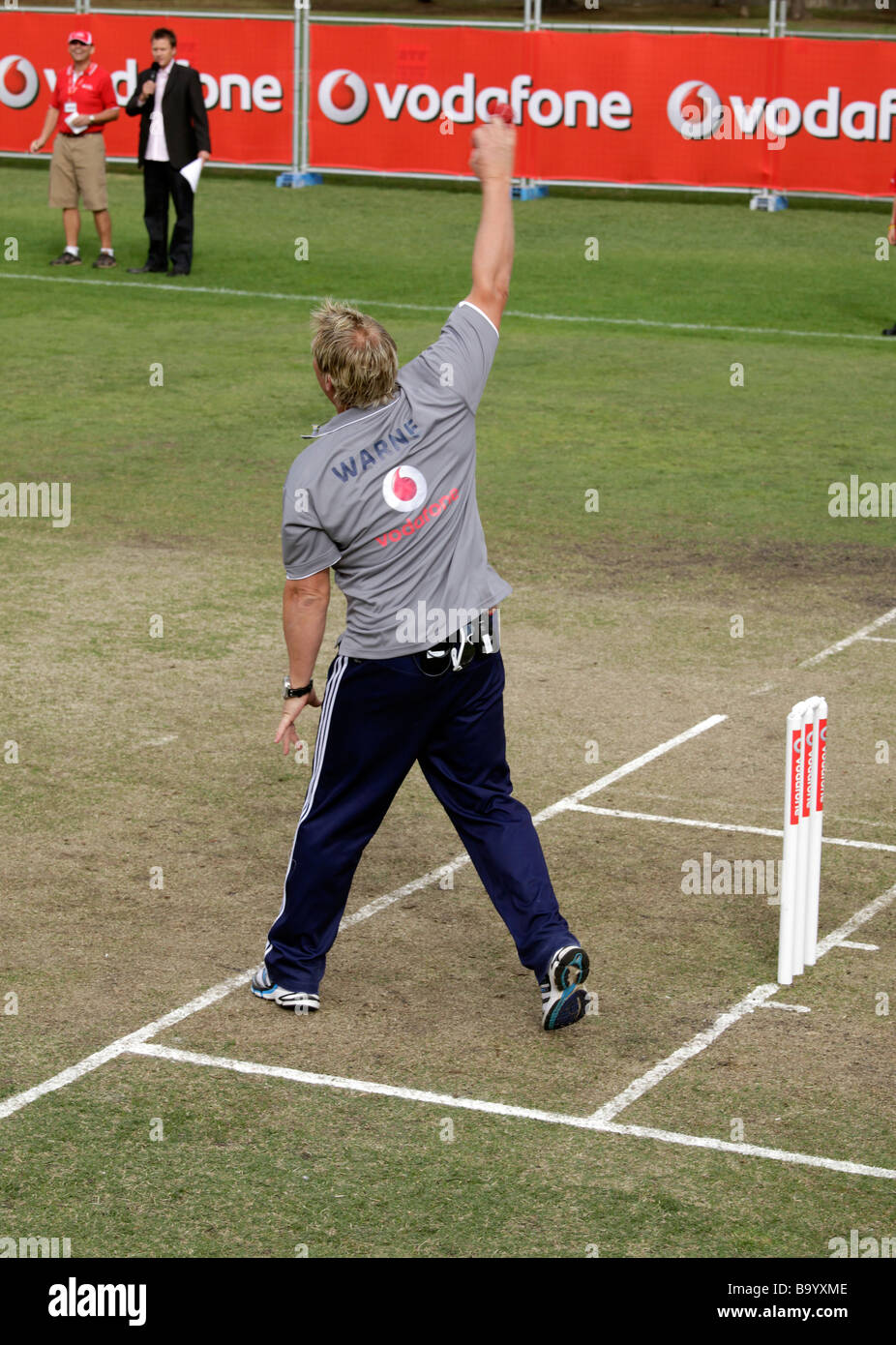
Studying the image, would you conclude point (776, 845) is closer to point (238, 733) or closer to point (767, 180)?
point (238, 733)

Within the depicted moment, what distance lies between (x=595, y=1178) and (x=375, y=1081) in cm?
85

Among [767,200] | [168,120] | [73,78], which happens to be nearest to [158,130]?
[168,120]

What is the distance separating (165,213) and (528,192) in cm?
785

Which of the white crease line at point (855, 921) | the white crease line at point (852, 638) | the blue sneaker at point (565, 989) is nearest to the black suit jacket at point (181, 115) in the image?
the white crease line at point (852, 638)

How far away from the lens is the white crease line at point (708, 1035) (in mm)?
5828

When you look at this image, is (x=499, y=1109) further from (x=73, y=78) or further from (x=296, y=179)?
(x=296, y=179)

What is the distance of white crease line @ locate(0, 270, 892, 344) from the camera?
19953 millimetres

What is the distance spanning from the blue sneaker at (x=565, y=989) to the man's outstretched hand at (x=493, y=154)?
2555 millimetres

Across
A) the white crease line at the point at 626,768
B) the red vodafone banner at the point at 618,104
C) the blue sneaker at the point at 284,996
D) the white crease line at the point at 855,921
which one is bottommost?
the blue sneaker at the point at 284,996

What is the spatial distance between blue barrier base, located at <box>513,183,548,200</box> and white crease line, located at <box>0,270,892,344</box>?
797 centimetres

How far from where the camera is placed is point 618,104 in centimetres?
2736

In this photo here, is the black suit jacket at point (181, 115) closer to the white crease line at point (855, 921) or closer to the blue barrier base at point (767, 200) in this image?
the blue barrier base at point (767, 200)

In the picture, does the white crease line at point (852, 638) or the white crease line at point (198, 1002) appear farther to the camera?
the white crease line at point (852, 638)

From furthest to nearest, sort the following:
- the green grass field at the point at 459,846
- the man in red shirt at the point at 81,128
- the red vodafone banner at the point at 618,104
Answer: the red vodafone banner at the point at 618,104
the man in red shirt at the point at 81,128
the green grass field at the point at 459,846
